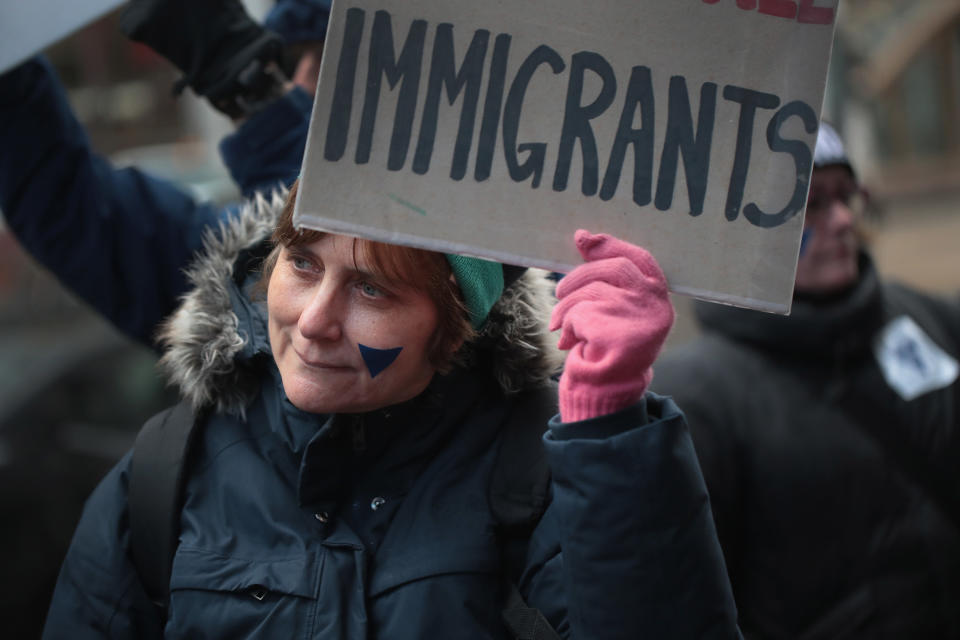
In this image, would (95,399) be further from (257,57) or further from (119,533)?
(119,533)

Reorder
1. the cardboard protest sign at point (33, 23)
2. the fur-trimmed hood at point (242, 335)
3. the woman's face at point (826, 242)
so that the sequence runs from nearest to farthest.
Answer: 1. the fur-trimmed hood at point (242, 335)
2. the cardboard protest sign at point (33, 23)
3. the woman's face at point (826, 242)

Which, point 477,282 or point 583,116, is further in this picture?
point 477,282

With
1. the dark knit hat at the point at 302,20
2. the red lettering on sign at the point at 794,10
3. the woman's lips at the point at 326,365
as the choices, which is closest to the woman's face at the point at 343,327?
the woman's lips at the point at 326,365

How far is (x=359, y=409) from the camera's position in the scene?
1574mm

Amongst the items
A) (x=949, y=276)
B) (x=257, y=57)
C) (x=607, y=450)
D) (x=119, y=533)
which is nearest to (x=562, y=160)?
(x=607, y=450)

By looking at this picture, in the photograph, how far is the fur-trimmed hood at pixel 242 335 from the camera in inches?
66.9

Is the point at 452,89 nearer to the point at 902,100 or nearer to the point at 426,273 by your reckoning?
the point at 426,273

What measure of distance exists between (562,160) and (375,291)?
347 mm

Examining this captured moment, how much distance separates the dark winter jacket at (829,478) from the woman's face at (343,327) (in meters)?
1.32

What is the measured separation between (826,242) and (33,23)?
2.13m

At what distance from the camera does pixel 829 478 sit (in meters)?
2.67

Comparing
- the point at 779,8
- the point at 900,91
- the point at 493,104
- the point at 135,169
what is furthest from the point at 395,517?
the point at 900,91

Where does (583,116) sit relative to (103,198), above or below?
above

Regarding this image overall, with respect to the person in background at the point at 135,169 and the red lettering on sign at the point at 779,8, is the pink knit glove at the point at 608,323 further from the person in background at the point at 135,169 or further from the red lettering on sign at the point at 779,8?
the person in background at the point at 135,169
